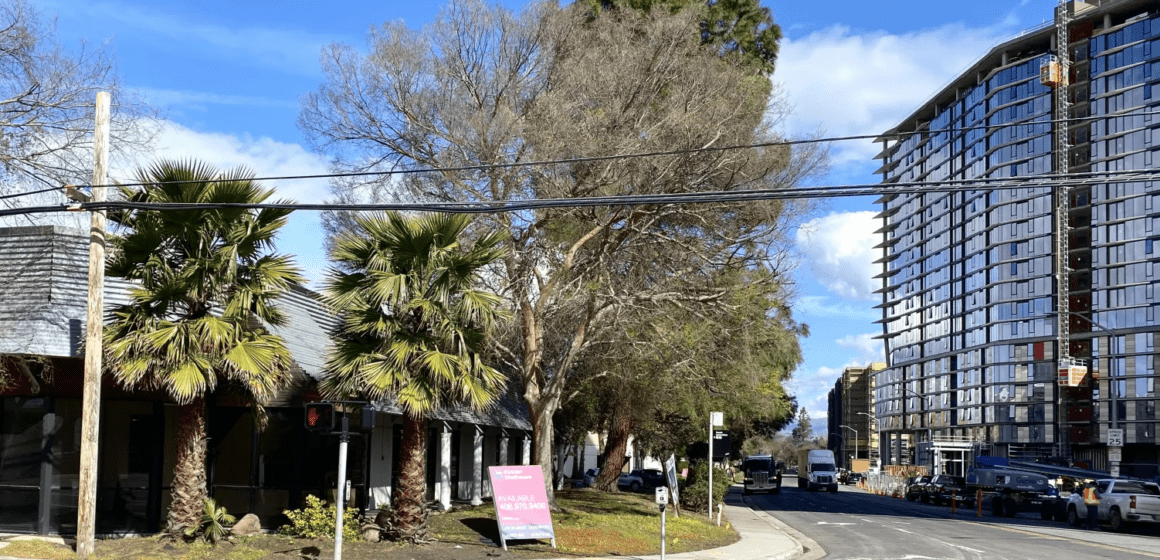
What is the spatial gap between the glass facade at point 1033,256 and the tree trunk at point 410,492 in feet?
281

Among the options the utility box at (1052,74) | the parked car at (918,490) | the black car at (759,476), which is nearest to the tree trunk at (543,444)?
the black car at (759,476)

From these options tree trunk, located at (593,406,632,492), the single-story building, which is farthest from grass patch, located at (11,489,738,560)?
tree trunk, located at (593,406,632,492)

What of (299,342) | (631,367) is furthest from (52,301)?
(631,367)

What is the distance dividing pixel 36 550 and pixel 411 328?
7.44 m

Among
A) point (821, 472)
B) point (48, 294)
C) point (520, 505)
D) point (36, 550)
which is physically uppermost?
point (48, 294)

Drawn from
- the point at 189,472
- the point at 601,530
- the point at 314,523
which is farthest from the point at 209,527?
the point at 601,530

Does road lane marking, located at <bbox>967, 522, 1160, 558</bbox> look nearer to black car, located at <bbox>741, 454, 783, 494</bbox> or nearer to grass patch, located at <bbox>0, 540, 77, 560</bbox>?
grass patch, located at <bbox>0, 540, 77, 560</bbox>

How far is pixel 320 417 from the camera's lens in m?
16.4

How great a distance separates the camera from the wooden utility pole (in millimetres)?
17391

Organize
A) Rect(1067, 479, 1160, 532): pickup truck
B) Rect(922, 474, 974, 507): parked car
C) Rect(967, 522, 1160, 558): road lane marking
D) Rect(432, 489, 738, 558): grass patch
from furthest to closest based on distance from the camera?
Rect(922, 474, 974, 507): parked car
Rect(1067, 479, 1160, 532): pickup truck
Rect(967, 522, 1160, 558): road lane marking
Rect(432, 489, 738, 558): grass patch

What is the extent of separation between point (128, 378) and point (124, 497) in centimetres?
527

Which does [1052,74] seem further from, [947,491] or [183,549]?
[183,549]

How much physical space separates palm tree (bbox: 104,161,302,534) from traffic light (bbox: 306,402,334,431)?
307 centimetres

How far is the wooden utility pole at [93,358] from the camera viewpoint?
17391 mm
